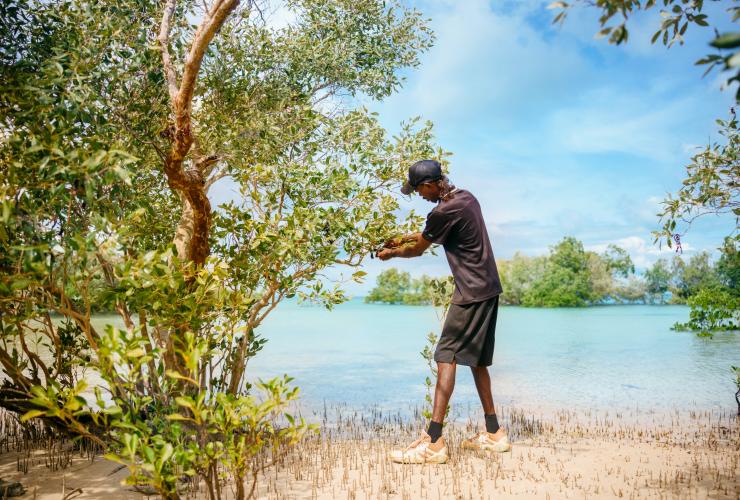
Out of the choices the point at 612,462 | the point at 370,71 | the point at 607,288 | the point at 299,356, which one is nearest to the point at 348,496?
the point at 612,462

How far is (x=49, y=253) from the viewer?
9.19 ft

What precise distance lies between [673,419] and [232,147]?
7.85 metres

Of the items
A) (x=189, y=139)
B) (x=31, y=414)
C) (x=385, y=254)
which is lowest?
(x=31, y=414)

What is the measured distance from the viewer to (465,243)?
469 cm

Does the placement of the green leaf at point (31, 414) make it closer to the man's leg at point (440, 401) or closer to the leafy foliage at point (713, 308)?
the man's leg at point (440, 401)

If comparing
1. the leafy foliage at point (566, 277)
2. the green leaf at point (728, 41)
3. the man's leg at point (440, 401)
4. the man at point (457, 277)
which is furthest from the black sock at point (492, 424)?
the leafy foliage at point (566, 277)

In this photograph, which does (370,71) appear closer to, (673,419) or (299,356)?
(673,419)

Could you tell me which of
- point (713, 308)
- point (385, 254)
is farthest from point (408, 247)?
point (713, 308)

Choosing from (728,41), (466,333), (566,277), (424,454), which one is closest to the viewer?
(728,41)

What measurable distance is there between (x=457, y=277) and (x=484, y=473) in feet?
5.56

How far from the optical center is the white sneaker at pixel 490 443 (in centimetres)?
482

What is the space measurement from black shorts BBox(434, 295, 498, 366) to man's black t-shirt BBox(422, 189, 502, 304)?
0.09 m

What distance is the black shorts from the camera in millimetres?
4605

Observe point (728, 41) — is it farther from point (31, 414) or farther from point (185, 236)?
point (185, 236)
